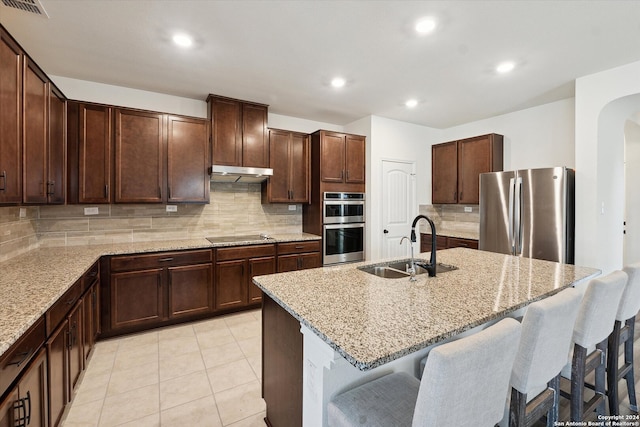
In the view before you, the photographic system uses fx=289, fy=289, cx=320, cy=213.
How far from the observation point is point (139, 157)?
3107 millimetres

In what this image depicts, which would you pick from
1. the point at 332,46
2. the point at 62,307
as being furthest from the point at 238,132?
the point at 62,307

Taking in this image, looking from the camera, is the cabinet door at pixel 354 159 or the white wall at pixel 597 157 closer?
the white wall at pixel 597 157

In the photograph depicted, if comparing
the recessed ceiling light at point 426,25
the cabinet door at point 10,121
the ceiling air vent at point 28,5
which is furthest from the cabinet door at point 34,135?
the recessed ceiling light at point 426,25

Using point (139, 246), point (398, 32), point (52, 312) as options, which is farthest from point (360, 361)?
point (139, 246)

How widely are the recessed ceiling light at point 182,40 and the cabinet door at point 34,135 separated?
0.96m

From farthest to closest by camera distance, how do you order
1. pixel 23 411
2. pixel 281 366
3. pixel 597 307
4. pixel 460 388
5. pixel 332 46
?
1. pixel 332 46
2. pixel 281 366
3. pixel 597 307
4. pixel 23 411
5. pixel 460 388

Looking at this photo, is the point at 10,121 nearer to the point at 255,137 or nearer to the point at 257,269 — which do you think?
the point at 255,137

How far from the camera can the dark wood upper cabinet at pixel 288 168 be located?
3869mm

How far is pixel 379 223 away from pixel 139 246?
309 cm

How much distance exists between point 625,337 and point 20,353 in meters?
3.18

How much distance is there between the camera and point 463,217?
15.9ft

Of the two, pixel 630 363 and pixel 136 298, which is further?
pixel 136 298

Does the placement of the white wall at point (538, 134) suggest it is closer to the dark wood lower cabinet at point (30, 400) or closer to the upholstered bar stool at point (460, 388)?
the upholstered bar stool at point (460, 388)

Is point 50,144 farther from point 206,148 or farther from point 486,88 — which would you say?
point 486,88
